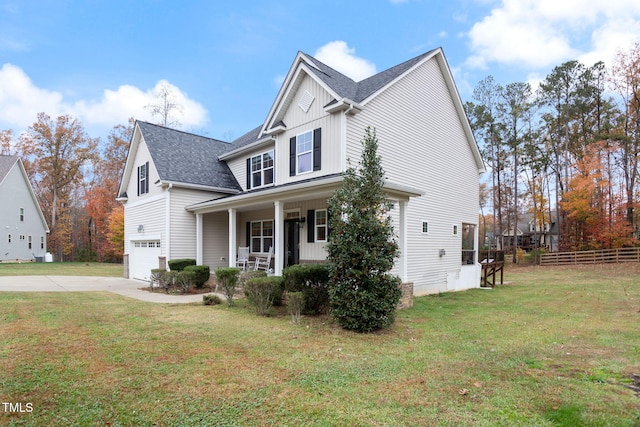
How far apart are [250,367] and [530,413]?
328cm

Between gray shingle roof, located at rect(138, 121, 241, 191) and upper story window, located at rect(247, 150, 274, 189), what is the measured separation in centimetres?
134

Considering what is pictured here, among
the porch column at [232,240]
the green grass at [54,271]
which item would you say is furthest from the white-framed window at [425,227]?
the green grass at [54,271]

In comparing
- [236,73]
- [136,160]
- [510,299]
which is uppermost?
[236,73]

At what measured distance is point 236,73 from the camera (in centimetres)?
2092

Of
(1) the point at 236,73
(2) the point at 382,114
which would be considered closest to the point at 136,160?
(1) the point at 236,73

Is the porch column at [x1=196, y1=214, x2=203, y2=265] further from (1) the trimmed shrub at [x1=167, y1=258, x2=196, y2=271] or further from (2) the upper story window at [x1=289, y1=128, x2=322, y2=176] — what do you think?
(2) the upper story window at [x1=289, y1=128, x2=322, y2=176]

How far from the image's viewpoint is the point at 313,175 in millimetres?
11312

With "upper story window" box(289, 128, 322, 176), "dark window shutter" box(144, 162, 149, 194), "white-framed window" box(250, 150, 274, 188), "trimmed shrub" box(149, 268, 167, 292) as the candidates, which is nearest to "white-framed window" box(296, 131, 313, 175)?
"upper story window" box(289, 128, 322, 176)

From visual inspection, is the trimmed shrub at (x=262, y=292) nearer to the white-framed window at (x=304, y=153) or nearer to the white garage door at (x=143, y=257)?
the white-framed window at (x=304, y=153)

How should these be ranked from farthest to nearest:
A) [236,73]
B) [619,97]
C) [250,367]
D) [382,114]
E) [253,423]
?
[619,97]
[236,73]
[382,114]
[250,367]
[253,423]

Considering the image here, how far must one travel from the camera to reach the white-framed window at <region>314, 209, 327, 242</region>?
12039 mm

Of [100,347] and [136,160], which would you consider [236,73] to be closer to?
[136,160]

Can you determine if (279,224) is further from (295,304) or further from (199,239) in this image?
(199,239)

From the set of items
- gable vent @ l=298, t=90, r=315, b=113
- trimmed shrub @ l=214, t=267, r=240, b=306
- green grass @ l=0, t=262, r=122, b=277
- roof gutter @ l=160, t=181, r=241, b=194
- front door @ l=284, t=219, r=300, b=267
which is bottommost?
green grass @ l=0, t=262, r=122, b=277
